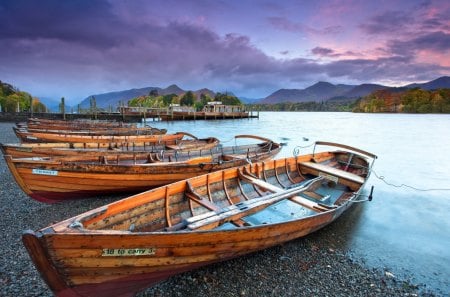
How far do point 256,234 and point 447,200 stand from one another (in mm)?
13490

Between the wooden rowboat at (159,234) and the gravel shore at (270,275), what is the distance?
2.43 feet

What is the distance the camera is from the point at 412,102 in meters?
156

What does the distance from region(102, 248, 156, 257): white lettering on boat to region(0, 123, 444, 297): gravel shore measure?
1545 millimetres

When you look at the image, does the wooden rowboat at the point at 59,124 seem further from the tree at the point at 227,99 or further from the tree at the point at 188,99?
the tree at the point at 227,99

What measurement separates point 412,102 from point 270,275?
622 ft

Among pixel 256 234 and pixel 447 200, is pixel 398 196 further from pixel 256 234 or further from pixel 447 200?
pixel 256 234

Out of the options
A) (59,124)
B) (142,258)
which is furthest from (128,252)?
(59,124)

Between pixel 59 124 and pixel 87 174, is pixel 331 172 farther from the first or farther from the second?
pixel 59 124

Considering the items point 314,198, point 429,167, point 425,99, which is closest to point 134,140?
point 314,198

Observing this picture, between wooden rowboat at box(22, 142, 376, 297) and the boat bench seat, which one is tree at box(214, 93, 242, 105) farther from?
wooden rowboat at box(22, 142, 376, 297)

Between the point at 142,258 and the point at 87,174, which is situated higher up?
the point at 87,174

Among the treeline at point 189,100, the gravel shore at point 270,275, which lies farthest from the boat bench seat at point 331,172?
the treeline at point 189,100

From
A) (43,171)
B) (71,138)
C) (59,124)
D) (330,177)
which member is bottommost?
(330,177)

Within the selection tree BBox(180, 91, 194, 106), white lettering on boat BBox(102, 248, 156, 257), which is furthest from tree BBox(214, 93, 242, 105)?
white lettering on boat BBox(102, 248, 156, 257)
